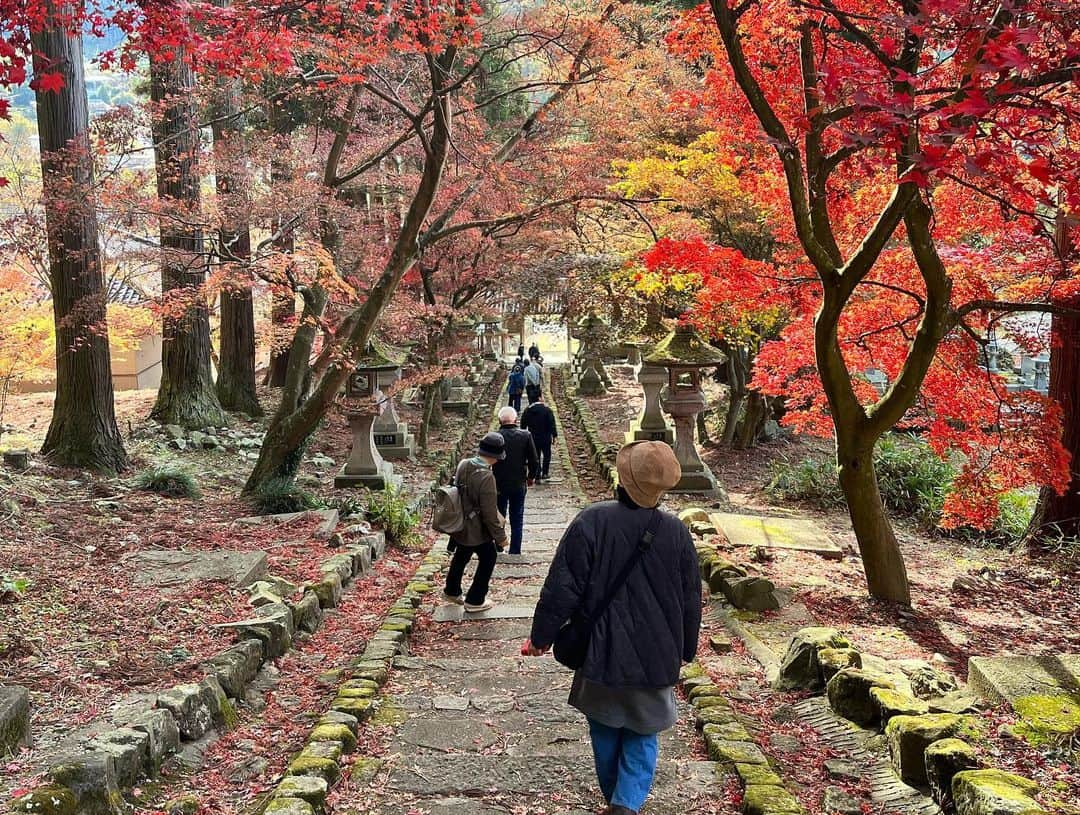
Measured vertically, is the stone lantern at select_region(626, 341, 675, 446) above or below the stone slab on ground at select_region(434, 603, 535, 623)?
above

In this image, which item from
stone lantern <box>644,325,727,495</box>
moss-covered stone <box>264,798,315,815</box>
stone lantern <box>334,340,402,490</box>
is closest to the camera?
moss-covered stone <box>264,798,315,815</box>

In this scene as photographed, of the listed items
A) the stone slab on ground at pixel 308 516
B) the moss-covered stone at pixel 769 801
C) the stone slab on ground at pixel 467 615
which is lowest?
the stone slab on ground at pixel 467 615

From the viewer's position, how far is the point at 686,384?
13273 mm

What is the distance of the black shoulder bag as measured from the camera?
133 inches

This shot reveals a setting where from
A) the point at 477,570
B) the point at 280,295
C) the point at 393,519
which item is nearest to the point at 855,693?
the point at 477,570

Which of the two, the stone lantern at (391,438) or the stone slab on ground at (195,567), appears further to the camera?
the stone lantern at (391,438)

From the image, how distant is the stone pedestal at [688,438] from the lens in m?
13.1

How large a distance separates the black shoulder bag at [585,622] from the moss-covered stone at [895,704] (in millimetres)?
1812

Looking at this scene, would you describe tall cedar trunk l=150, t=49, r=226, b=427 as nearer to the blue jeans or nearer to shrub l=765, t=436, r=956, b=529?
the blue jeans

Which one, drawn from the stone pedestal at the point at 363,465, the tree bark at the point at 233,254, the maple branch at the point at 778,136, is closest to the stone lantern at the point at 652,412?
the stone pedestal at the point at 363,465

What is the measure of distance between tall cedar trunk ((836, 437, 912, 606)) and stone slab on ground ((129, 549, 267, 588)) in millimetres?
4902

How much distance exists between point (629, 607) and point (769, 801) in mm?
1144

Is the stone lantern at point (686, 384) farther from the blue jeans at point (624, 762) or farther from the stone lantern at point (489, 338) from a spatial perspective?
the stone lantern at point (489, 338)

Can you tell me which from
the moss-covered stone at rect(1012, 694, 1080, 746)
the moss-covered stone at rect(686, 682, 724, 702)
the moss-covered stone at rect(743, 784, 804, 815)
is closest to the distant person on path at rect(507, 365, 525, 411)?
the moss-covered stone at rect(686, 682, 724, 702)
